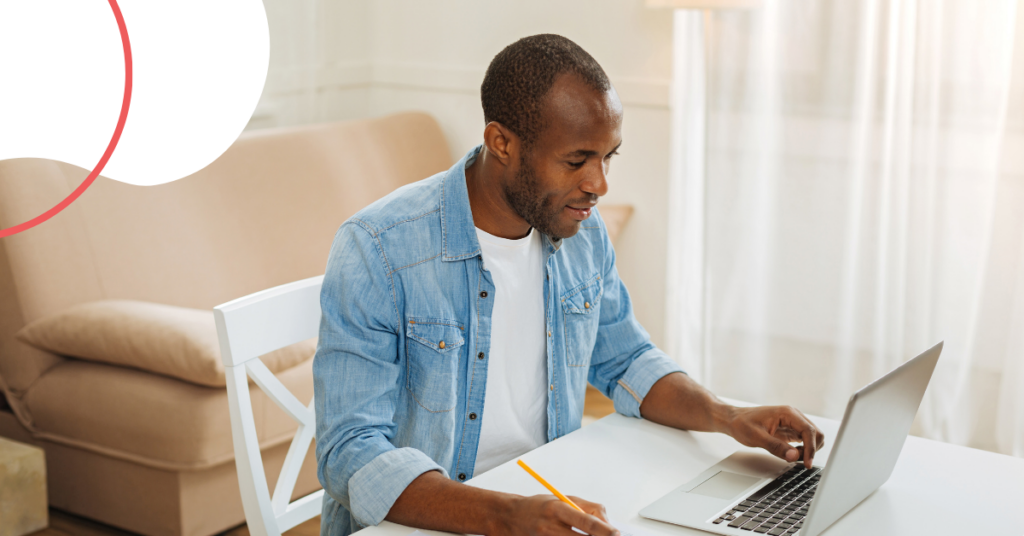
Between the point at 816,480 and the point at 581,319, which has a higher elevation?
the point at 581,319

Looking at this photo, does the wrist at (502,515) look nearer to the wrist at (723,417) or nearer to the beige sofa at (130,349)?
the wrist at (723,417)

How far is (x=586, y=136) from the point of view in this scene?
1091 millimetres

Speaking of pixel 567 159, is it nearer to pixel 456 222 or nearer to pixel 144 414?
pixel 456 222

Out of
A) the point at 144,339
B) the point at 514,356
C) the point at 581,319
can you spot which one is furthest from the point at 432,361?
the point at 144,339

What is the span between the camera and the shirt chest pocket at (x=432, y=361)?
1.13 metres

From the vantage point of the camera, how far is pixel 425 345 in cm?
113

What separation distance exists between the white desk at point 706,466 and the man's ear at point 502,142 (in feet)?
1.17

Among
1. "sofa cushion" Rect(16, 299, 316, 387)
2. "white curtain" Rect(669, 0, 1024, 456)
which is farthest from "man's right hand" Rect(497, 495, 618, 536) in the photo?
"white curtain" Rect(669, 0, 1024, 456)

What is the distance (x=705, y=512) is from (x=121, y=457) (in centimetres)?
156

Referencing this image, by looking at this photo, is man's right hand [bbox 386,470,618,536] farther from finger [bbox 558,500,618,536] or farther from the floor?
the floor

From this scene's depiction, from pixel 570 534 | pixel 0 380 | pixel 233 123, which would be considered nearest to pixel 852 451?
pixel 570 534

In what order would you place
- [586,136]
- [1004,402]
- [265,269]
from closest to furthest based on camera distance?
1. [586,136]
2. [1004,402]
3. [265,269]

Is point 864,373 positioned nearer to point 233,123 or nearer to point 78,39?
point 233,123

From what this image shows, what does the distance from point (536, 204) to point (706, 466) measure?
0.37m
